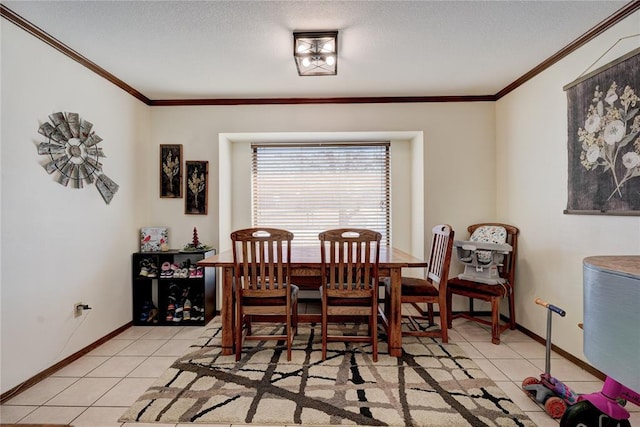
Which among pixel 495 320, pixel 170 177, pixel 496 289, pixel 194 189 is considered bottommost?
pixel 495 320

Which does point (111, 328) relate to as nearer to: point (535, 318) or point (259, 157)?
point (259, 157)

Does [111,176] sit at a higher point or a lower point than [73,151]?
lower

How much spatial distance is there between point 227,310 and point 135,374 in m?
0.76

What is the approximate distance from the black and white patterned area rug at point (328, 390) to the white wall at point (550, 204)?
97 centimetres

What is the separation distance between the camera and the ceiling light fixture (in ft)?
7.23

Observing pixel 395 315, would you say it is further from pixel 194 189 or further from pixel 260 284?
pixel 194 189

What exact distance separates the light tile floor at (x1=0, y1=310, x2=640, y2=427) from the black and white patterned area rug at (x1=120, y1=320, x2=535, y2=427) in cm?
11

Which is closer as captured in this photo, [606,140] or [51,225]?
[606,140]

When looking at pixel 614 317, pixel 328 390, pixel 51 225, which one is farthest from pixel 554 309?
pixel 51 225

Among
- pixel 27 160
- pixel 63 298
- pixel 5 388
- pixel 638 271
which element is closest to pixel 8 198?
pixel 27 160

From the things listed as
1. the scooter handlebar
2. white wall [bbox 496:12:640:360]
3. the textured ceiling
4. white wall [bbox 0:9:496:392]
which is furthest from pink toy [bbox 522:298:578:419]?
the textured ceiling

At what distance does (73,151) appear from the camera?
246 centimetres

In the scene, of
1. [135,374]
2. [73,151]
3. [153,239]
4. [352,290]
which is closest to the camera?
[135,374]

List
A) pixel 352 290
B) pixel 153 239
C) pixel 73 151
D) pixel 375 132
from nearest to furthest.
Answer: pixel 352 290 < pixel 73 151 < pixel 153 239 < pixel 375 132
